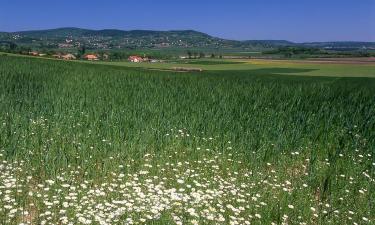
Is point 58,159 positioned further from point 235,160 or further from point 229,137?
point 229,137

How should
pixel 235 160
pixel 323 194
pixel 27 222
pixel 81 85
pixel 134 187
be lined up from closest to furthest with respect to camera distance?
pixel 27 222, pixel 134 187, pixel 323 194, pixel 235 160, pixel 81 85

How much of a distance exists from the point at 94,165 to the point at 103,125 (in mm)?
3101

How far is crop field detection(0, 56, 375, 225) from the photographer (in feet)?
22.3

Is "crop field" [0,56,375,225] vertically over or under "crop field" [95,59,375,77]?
over

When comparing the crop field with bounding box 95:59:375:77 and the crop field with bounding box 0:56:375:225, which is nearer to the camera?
the crop field with bounding box 0:56:375:225

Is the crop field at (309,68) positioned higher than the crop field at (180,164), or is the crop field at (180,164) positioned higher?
the crop field at (180,164)

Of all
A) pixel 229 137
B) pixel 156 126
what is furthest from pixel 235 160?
pixel 156 126

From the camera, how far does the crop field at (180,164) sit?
6801 mm

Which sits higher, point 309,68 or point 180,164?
point 180,164

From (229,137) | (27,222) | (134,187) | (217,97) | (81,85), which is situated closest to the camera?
(27,222)

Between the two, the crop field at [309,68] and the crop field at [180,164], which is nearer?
the crop field at [180,164]

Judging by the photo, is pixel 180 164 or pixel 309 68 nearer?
pixel 180 164

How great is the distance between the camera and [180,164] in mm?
9016

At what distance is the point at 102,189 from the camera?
7398mm
